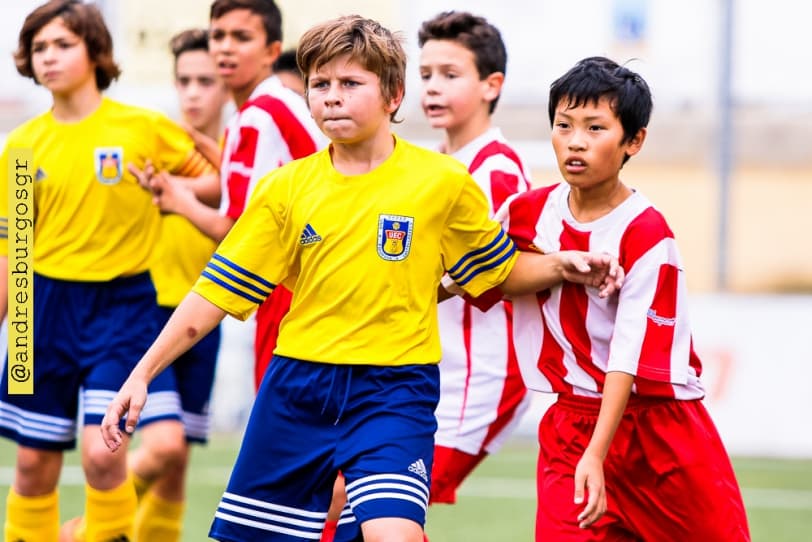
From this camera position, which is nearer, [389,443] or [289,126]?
[389,443]

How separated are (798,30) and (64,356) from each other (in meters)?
8.76

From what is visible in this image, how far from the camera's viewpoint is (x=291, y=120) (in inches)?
185

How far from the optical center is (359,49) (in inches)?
145

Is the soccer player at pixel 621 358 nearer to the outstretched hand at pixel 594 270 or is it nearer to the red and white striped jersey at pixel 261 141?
the outstretched hand at pixel 594 270

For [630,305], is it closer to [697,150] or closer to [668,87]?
[668,87]

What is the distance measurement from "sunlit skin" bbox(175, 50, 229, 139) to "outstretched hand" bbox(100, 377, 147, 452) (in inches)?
90.0

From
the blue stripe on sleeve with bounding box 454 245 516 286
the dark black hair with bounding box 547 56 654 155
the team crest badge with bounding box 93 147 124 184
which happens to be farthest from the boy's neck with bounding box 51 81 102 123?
the dark black hair with bounding box 547 56 654 155

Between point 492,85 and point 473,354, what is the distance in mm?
909

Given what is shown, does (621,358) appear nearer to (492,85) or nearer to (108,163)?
(492,85)

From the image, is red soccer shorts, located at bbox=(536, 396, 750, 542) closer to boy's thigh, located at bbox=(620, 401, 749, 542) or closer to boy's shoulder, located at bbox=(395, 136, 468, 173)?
boy's thigh, located at bbox=(620, 401, 749, 542)

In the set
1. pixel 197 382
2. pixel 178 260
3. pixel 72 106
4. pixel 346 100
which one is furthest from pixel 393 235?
pixel 197 382

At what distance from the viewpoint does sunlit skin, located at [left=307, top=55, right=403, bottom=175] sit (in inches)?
145

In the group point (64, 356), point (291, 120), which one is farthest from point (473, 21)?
point (64, 356)

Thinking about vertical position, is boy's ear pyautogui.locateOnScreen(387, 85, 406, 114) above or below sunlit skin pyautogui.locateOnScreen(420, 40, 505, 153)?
below
